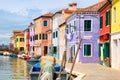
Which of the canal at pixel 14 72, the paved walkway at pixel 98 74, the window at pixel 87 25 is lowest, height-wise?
the canal at pixel 14 72

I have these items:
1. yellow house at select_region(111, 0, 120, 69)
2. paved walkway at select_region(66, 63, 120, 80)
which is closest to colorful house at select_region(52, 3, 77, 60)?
yellow house at select_region(111, 0, 120, 69)

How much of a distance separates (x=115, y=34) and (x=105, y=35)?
13.2 ft

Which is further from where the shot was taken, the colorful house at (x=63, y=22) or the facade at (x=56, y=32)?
the facade at (x=56, y=32)

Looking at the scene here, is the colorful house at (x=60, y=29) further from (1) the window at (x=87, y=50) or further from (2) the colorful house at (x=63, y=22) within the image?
(1) the window at (x=87, y=50)

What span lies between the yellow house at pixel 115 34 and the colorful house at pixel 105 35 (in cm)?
161

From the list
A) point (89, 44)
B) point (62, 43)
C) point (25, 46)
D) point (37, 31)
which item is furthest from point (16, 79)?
point (25, 46)

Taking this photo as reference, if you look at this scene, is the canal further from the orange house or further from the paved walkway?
the orange house

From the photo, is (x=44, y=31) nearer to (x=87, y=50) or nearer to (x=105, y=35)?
(x=87, y=50)

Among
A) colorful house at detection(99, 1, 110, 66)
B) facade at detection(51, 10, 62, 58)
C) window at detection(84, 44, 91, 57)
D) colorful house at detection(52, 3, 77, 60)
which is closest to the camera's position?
colorful house at detection(99, 1, 110, 66)

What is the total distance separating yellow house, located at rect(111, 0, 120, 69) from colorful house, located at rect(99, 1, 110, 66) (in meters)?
1.61

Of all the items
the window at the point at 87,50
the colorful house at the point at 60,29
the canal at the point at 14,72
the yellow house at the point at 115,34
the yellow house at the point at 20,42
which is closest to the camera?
the yellow house at the point at 115,34

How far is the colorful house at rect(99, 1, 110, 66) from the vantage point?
39.1 meters

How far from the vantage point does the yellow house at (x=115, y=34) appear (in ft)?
115

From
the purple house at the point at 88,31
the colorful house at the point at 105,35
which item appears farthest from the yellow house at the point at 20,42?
the colorful house at the point at 105,35
